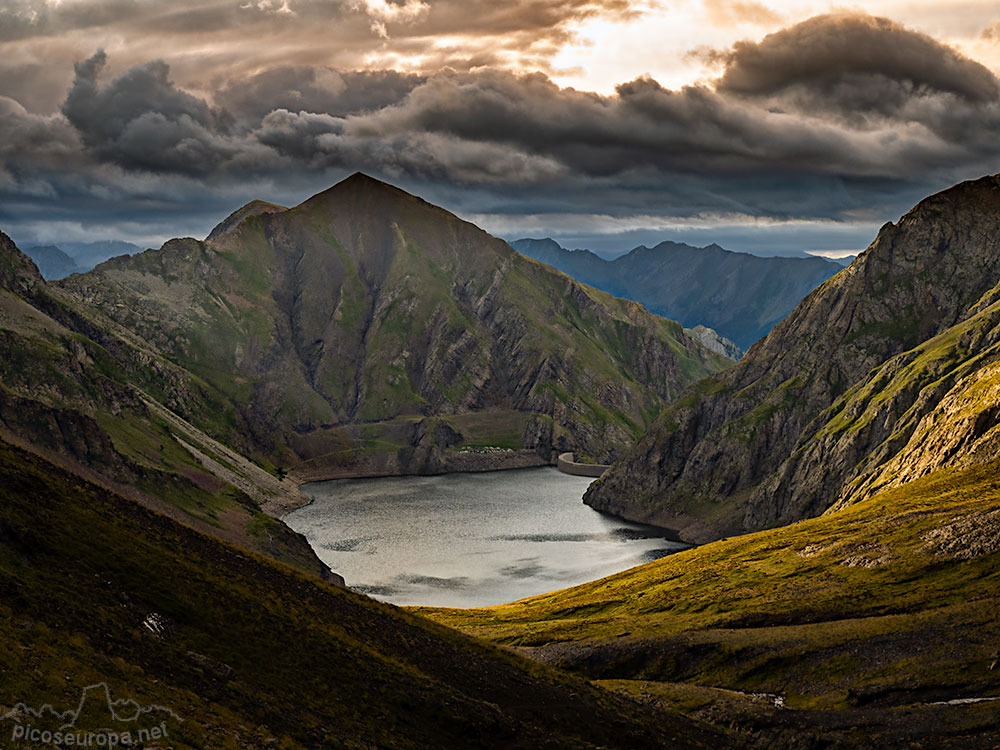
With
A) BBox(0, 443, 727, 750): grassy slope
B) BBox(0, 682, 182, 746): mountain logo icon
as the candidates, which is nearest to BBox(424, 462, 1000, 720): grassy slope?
BBox(0, 443, 727, 750): grassy slope

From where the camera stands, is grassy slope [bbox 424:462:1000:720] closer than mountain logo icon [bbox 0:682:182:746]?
No

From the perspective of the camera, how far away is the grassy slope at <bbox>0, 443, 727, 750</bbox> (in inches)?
2454

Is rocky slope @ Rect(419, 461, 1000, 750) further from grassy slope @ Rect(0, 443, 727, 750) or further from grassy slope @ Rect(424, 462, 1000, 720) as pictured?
grassy slope @ Rect(0, 443, 727, 750)

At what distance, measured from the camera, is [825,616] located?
13762 cm

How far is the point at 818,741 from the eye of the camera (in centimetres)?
9506

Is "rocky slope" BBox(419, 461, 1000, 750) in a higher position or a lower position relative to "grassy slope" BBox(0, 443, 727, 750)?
lower

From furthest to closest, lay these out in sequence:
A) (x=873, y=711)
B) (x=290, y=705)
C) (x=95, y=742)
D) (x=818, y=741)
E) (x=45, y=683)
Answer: (x=873, y=711), (x=818, y=741), (x=290, y=705), (x=45, y=683), (x=95, y=742)

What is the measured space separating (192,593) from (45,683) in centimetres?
2839

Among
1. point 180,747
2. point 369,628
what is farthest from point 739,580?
point 180,747

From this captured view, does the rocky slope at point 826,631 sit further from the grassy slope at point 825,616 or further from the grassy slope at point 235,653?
the grassy slope at point 235,653

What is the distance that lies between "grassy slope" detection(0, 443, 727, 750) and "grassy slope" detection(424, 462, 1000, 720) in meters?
28.0

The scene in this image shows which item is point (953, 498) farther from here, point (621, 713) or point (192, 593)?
point (192, 593)

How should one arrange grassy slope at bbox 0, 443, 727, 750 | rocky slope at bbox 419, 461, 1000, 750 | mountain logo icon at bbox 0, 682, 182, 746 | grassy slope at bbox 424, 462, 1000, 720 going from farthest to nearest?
grassy slope at bbox 424, 462, 1000, 720 → rocky slope at bbox 419, 461, 1000, 750 → grassy slope at bbox 0, 443, 727, 750 → mountain logo icon at bbox 0, 682, 182, 746

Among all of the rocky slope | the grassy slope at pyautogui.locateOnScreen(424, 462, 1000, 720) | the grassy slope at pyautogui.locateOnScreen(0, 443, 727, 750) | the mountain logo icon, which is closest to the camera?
the mountain logo icon
